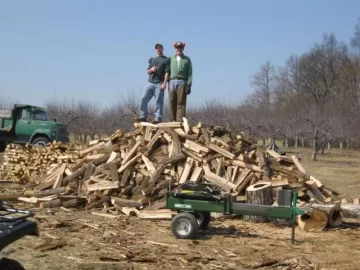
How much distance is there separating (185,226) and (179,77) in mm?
5267

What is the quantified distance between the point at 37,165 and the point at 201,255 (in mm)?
10219

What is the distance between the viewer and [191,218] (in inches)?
346

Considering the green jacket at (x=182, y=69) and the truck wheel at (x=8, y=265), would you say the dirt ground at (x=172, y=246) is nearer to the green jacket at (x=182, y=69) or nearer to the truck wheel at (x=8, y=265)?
the truck wheel at (x=8, y=265)

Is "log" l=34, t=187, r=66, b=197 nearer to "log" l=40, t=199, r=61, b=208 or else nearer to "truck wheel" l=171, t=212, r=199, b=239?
"log" l=40, t=199, r=61, b=208

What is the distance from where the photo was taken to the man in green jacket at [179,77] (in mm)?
13008

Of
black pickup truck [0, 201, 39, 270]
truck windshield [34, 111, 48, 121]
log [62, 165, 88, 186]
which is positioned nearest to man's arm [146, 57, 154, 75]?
log [62, 165, 88, 186]

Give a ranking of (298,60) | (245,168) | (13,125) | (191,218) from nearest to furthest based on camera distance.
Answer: (191,218) < (245,168) < (13,125) < (298,60)

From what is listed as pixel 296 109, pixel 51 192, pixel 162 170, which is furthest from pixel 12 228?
pixel 296 109

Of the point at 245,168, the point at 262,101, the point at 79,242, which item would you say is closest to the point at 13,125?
the point at 245,168

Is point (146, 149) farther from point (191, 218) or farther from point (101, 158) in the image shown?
point (191, 218)

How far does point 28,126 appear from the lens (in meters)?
24.4

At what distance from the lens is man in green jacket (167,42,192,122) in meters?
13.0

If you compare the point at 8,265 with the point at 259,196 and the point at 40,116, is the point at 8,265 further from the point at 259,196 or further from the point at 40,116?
the point at 40,116

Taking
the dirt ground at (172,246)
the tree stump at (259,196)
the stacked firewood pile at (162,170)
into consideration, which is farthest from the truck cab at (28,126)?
the tree stump at (259,196)
